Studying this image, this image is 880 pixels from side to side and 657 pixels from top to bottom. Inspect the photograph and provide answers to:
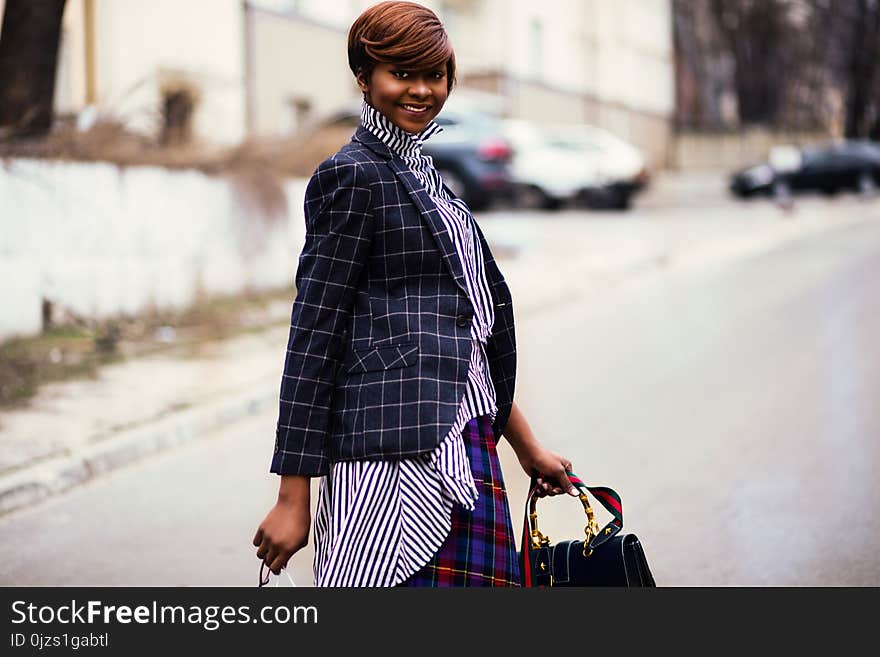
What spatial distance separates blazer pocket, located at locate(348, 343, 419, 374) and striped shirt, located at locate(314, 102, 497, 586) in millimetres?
137

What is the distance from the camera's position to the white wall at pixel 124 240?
31.9 ft

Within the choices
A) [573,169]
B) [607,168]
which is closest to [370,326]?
[573,169]

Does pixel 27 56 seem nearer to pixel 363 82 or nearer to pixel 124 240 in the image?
pixel 124 240

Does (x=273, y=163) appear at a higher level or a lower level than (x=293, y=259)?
→ higher

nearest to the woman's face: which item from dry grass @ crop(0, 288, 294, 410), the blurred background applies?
the blurred background

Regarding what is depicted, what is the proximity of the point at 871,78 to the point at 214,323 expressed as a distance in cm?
3928

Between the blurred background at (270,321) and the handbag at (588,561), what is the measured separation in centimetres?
107

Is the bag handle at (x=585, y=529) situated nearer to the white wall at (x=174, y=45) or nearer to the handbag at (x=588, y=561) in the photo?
→ the handbag at (x=588, y=561)

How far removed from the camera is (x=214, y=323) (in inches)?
442

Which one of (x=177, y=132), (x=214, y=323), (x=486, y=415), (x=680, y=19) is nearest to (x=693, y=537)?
(x=486, y=415)

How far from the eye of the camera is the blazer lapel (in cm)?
243

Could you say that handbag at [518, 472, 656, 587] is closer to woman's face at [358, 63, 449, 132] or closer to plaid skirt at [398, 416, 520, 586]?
plaid skirt at [398, 416, 520, 586]

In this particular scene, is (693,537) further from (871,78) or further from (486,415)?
(871,78)

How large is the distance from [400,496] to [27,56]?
9.66 m
